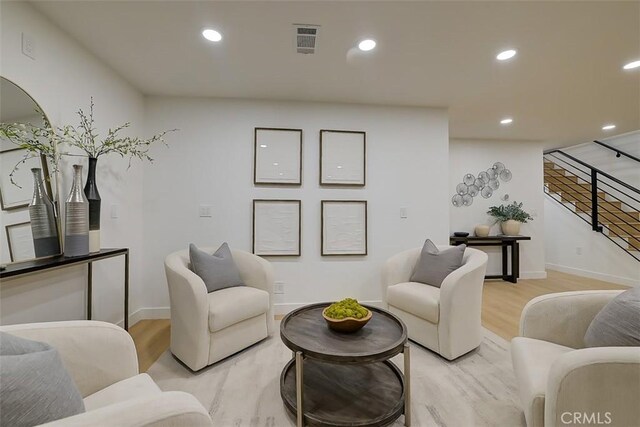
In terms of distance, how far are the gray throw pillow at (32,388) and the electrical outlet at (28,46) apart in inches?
73.2

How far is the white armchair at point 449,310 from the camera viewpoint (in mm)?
2002

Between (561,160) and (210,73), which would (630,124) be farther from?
(210,73)

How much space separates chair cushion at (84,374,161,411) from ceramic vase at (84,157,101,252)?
51.5 inches

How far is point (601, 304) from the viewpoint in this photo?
1.44m

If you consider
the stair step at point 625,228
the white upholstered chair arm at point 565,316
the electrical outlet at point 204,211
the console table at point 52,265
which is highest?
the electrical outlet at point 204,211

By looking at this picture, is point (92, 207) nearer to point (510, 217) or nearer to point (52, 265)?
point (52, 265)

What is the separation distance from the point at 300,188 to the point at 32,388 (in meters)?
2.54

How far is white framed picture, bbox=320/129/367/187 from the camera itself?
10.2 ft

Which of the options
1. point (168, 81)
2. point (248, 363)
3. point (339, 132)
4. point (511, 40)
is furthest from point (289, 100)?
point (248, 363)

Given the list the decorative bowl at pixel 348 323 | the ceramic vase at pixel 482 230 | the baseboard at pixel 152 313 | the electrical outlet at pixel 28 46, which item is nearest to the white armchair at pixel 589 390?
the decorative bowl at pixel 348 323

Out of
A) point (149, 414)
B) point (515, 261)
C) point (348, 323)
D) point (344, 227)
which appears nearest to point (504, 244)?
point (515, 261)

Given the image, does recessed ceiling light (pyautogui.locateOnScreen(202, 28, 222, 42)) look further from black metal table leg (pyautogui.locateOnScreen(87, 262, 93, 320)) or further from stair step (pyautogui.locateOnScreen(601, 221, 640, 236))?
stair step (pyautogui.locateOnScreen(601, 221, 640, 236))

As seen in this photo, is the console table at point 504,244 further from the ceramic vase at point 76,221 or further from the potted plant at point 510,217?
the ceramic vase at point 76,221

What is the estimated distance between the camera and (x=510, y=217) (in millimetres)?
4543
